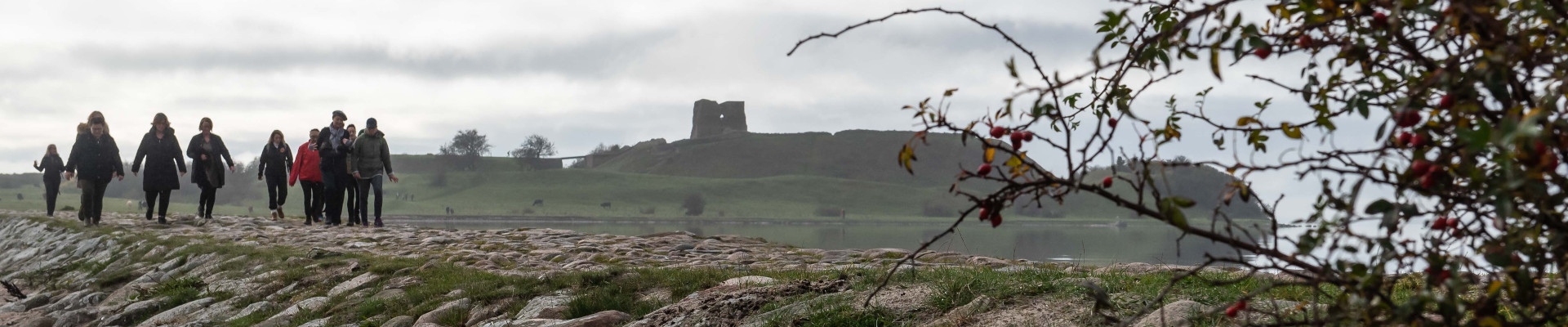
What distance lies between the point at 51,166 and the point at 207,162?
280 inches

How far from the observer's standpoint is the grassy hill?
87.2 m

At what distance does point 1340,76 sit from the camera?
2330 mm

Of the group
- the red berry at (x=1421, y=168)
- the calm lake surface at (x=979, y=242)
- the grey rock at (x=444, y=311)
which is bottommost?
the calm lake surface at (x=979, y=242)

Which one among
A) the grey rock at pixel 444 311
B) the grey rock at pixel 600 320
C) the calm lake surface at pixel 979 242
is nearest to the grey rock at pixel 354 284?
the grey rock at pixel 444 311

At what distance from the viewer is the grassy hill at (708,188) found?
286ft

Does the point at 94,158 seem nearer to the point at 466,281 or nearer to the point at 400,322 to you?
the point at 466,281

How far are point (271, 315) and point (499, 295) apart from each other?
224 centimetres

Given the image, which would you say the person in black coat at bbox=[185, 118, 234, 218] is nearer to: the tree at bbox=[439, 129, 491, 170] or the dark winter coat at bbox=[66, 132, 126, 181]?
the dark winter coat at bbox=[66, 132, 126, 181]

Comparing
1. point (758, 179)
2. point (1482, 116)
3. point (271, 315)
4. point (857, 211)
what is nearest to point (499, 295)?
point (271, 315)

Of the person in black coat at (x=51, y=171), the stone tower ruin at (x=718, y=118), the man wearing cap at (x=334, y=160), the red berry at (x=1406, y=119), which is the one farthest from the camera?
the stone tower ruin at (x=718, y=118)

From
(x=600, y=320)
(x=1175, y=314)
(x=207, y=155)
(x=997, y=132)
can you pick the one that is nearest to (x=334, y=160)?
(x=207, y=155)

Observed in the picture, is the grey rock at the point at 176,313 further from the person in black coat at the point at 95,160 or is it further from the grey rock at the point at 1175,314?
the person in black coat at the point at 95,160

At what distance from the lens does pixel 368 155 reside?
14.9m

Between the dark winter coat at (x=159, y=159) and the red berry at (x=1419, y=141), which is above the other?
the dark winter coat at (x=159, y=159)
